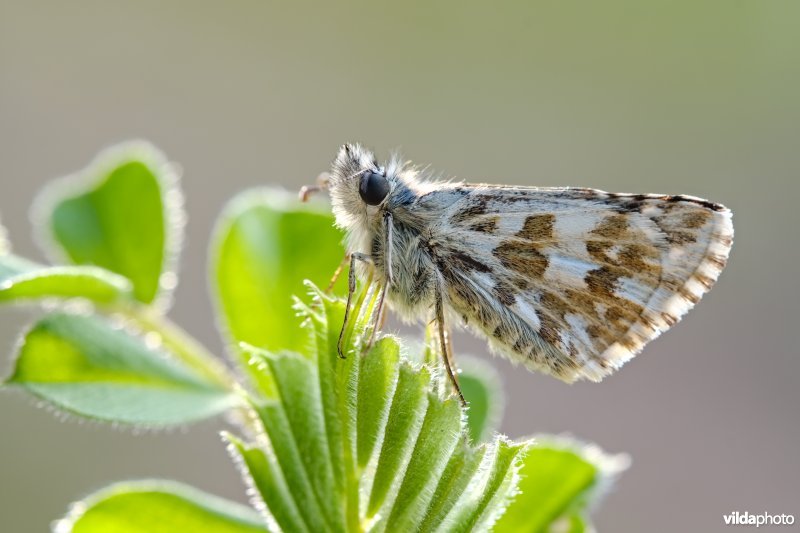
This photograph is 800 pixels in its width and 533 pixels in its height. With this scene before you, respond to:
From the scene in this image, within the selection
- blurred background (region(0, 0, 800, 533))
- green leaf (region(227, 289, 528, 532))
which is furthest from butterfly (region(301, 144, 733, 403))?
blurred background (region(0, 0, 800, 533))

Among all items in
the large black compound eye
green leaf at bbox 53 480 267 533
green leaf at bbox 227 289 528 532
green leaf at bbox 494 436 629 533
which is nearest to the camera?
green leaf at bbox 227 289 528 532

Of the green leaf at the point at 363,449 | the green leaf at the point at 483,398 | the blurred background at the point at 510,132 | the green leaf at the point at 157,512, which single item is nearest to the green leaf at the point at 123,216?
the green leaf at the point at 157,512

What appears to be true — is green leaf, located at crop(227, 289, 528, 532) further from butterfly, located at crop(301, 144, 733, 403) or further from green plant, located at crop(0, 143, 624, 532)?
butterfly, located at crop(301, 144, 733, 403)

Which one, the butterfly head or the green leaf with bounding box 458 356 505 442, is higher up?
the butterfly head

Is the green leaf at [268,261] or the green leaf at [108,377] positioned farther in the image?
the green leaf at [268,261]

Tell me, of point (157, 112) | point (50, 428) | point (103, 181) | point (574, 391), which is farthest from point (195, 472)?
point (103, 181)

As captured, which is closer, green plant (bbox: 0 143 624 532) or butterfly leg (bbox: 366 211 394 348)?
green plant (bbox: 0 143 624 532)

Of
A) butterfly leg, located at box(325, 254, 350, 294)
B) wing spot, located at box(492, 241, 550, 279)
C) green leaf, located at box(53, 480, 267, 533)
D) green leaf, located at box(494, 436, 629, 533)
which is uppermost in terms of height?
wing spot, located at box(492, 241, 550, 279)

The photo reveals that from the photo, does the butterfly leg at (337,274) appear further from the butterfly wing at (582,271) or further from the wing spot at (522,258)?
the wing spot at (522,258)
